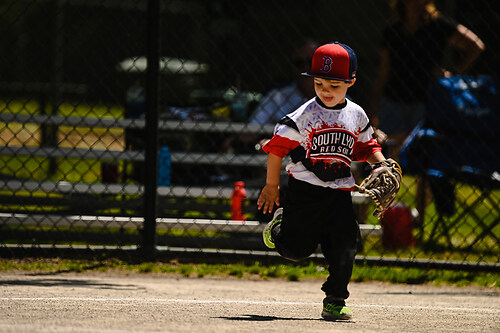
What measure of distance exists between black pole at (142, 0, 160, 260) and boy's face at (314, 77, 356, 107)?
5.71ft

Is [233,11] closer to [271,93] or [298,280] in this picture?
[271,93]

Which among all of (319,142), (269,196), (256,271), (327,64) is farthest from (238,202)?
(327,64)

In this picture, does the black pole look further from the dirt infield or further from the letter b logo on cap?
the letter b logo on cap

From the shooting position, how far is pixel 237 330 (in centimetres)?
351

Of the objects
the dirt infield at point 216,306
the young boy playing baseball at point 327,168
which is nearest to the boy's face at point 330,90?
the young boy playing baseball at point 327,168

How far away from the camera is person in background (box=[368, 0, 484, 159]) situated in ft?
19.2

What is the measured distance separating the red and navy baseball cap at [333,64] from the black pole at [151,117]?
5.71ft

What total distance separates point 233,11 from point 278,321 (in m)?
4.54

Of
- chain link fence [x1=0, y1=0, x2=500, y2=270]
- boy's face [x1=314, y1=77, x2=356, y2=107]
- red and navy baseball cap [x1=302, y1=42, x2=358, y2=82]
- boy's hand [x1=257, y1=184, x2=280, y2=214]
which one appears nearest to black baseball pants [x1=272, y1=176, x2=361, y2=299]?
boy's hand [x1=257, y1=184, x2=280, y2=214]

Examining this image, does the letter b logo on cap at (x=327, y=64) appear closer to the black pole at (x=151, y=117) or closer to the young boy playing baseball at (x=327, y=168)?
the young boy playing baseball at (x=327, y=168)

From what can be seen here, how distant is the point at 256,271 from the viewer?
5.41 meters

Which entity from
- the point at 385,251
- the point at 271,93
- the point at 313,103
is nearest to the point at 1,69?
the point at 271,93

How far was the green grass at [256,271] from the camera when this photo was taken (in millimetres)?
5266

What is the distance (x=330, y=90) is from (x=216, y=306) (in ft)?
4.44
